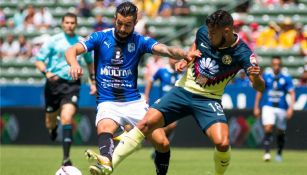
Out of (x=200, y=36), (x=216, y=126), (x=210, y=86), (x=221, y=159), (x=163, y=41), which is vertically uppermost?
(x=200, y=36)

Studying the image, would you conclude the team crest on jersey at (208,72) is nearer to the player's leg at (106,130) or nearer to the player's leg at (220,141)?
the player's leg at (220,141)

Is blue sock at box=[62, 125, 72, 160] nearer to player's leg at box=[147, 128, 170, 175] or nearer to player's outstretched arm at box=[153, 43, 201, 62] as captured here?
player's leg at box=[147, 128, 170, 175]

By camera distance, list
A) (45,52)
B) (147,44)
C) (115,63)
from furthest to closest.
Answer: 1. (45,52)
2. (147,44)
3. (115,63)

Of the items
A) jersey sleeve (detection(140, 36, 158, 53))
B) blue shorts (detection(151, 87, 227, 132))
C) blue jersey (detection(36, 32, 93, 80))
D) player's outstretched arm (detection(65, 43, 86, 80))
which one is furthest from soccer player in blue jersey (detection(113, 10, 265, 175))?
blue jersey (detection(36, 32, 93, 80))

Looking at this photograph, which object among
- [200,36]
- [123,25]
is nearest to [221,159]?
[200,36]

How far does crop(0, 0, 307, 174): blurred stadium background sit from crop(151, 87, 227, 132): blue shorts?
10854mm

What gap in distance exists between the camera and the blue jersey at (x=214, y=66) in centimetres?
1104

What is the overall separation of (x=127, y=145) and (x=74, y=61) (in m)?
1.24

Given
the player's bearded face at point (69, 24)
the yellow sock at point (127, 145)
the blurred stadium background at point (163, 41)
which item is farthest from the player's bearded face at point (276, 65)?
the yellow sock at point (127, 145)

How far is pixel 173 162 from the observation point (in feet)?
57.0

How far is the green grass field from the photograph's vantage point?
1476cm

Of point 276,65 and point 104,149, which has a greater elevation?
point 104,149

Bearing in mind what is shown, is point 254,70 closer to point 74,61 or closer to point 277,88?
point 74,61

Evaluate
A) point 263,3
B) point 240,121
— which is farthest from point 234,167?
point 263,3
